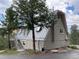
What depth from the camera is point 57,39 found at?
135 ft

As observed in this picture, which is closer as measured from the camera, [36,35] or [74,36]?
[36,35]

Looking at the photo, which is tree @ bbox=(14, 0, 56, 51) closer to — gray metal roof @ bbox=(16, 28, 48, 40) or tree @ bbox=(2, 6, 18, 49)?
tree @ bbox=(2, 6, 18, 49)

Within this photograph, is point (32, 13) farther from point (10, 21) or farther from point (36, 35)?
point (36, 35)

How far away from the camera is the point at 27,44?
3850 cm

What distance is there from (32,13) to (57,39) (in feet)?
32.7

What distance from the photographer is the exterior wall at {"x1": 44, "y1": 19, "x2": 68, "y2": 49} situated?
38.2 meters

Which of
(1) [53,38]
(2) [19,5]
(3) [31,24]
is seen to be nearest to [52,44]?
(1) [53,38]

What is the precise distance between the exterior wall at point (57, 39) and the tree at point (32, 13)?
4.84 meters

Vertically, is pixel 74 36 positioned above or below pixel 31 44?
above

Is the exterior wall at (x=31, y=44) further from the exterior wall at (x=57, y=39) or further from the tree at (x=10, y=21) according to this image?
the tree at (x=10, y=21)

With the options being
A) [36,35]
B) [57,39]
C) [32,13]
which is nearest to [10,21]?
[32,13]

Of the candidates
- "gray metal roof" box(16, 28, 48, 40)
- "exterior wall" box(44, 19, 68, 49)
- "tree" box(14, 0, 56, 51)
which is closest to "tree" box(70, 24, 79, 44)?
"exterior wall" box(44, 19, 68, 49)

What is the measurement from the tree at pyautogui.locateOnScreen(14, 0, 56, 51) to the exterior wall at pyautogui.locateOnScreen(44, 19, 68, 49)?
484 centimetres

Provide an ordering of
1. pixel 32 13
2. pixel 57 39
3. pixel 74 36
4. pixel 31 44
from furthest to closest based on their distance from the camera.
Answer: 1. pixel 74 36
2. pixel 57 39
3. pixel 31 44
4. pixel 32 13
